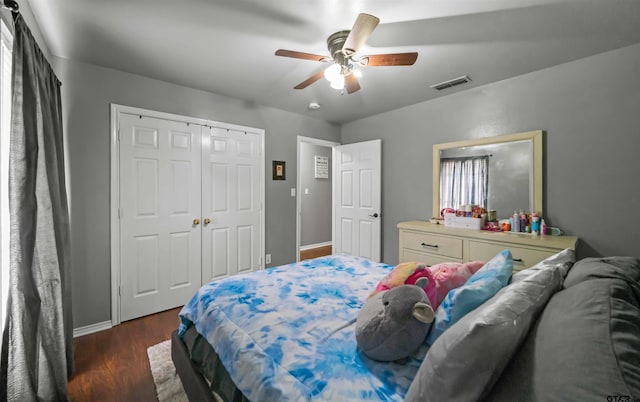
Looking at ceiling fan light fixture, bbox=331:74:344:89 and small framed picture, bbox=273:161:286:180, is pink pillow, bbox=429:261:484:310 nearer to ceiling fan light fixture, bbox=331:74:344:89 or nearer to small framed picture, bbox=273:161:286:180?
ceiling fan light fixture, bbox=331:74:344:89

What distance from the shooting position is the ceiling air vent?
2.67 metres

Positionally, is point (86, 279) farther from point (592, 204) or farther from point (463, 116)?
point (592, 204)

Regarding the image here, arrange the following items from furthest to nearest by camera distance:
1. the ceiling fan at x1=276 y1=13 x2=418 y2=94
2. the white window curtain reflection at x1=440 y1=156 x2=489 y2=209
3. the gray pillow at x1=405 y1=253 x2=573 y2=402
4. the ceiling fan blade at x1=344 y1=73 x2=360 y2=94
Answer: the white window curtain reflection at x1=440 y1=156 x2=489 y2=209 < the ceiling fan blade at x1=344 y1=73 x2=360 y2=94 < the ceiling fan at x1=276 y1=13 x2=418 y2=94 < the gray pillow at x1=405 y1=253 x2=573 y2=402

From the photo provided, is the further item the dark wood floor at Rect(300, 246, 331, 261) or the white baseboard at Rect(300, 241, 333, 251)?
the white baseboard at Rect(300, 241, 333, 251)

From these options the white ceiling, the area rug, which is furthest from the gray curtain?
the white ceiling

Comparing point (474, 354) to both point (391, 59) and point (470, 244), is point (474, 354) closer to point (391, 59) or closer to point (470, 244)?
point (391, 59)

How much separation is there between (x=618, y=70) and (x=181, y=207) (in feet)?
13.4

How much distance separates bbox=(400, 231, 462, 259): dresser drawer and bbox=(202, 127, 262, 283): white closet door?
1.84 metres

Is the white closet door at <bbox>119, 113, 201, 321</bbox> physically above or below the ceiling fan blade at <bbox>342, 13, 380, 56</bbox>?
below

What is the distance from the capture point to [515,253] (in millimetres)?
2281

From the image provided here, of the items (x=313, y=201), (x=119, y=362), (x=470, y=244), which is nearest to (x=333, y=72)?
(x=470, y=244)

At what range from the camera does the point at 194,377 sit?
142 centimetres

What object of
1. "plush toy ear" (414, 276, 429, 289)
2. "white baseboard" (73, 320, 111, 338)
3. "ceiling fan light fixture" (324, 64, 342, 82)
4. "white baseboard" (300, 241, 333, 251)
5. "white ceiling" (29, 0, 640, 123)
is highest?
"white ceiling" (29, 0, 640, 123)

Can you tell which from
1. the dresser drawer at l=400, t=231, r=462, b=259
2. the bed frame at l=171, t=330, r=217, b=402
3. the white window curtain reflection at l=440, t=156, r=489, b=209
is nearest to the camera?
the bed frame at l=171, t=330, r=217, b=402
